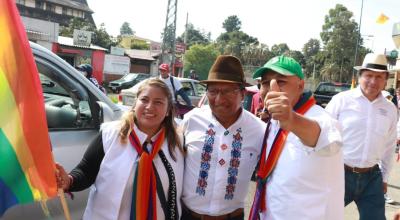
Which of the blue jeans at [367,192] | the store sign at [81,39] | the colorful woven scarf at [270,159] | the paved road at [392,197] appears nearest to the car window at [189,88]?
the paved road at [392,197]

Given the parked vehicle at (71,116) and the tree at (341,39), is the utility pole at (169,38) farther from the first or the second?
the tree at (341,39)

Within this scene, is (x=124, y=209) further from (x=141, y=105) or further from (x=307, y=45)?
(x=307, y=45)

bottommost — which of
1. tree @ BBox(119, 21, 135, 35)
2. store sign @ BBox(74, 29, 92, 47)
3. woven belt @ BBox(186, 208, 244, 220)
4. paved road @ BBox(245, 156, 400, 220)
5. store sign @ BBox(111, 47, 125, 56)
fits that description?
paved road @ BBox(245, 156, 400, 220)

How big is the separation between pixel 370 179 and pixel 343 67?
64883 millimetres

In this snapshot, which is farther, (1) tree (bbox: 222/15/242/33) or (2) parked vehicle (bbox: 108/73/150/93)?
(1) tree (bbox: 222/15/242/33)

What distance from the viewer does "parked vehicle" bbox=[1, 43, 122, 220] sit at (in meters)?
2.80

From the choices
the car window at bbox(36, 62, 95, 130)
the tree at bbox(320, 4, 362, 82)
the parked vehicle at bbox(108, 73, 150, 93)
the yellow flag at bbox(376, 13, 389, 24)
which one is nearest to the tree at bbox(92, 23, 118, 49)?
the parked vehicle at bbox(108, 73, 150, 93)

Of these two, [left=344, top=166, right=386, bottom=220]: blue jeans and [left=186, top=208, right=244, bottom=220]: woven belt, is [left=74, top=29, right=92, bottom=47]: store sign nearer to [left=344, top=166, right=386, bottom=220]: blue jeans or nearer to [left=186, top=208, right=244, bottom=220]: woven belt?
[left=344, top=166, right=386, bottom=220]: blue jeans

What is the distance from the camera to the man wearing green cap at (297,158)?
1.88 m

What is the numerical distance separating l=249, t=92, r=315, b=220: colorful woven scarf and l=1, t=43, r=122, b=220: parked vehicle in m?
1.30

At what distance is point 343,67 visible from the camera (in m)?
65.1

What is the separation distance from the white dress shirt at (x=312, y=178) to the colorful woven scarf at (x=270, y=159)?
0.03 meters

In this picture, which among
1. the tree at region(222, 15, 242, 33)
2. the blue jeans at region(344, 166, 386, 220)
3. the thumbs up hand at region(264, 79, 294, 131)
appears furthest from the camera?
the tree at region(222, 15, 242, 33)

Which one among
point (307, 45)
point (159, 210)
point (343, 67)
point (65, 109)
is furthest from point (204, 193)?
point (307, 45)
